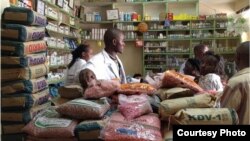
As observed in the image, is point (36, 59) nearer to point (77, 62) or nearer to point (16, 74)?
point (16, 74)

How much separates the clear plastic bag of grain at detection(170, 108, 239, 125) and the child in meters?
1.08

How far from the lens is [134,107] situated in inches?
76.9

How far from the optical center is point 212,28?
8.38m

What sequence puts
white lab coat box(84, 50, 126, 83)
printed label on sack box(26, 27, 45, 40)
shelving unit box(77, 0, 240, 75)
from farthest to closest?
shelving unit box(77, 0, 240, 75) → printed label on sack box(26, 27, 45, 40) → white lab coat box(84, 50, 126, 83)

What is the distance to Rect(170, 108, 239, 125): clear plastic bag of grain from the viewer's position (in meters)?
1.75

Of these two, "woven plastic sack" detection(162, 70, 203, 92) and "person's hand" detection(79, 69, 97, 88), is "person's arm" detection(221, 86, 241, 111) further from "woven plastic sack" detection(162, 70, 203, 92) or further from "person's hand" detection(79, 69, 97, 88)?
"person's hand" detection(79, 69, 97, 88)

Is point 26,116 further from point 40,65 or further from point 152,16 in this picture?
point 152,16

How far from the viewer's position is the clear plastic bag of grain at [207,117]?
1.75 metres

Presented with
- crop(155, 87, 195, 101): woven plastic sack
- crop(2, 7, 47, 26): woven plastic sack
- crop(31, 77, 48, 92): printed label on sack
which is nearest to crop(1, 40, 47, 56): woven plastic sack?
crop(2, 7, 47, 26): woven plastic sack

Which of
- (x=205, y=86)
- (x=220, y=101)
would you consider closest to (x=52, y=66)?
(x=205, y=86)

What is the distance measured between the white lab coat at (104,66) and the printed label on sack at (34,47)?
35.2 inches

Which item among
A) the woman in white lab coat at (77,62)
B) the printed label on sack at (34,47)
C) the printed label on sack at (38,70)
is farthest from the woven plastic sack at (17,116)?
the woman in white lab coat at (77,62)

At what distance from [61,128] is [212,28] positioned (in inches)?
285

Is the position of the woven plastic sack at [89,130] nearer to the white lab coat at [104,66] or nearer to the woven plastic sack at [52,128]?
the woven plastic sack at [52,128]
